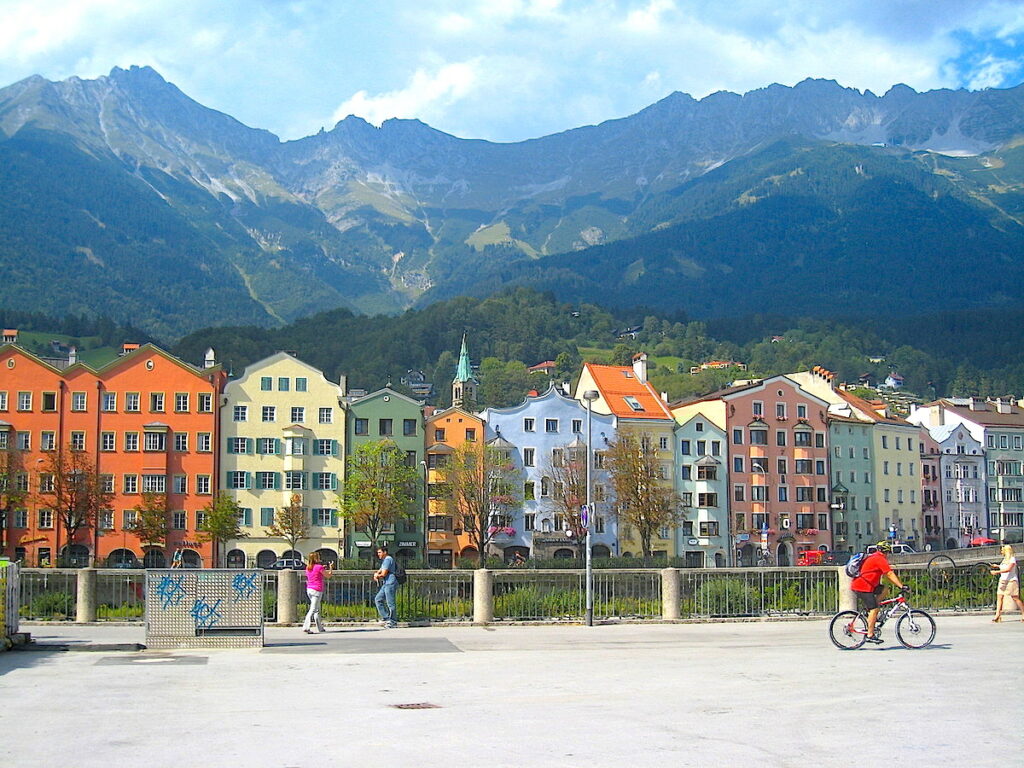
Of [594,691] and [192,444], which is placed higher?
[192,444]

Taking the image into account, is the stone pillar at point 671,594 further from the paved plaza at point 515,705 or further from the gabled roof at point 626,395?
Answer: the gabled roof at point 626,395

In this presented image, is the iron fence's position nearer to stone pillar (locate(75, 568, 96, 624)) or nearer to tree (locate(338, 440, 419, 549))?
stone pillar (locate(75, 568, 96, 624))

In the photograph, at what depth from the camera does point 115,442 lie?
83875 mm

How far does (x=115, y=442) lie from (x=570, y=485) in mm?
32728

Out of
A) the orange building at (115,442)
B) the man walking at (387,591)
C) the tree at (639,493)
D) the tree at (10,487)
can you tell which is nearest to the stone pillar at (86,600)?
the man walking at (387,591)

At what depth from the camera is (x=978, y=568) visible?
3669cm

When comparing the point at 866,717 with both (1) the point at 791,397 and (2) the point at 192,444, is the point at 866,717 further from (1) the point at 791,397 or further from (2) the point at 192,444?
(1) the point at 791,397

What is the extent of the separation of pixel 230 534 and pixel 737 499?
41.2 meters

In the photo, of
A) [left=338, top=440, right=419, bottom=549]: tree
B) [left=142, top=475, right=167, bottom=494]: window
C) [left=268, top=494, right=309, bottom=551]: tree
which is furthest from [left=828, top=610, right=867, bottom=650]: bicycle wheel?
[left=142, top=475, right=167, bottom=494]: window

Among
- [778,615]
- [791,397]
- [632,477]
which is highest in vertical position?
[791,397]

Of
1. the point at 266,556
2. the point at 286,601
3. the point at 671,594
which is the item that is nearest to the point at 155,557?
the point at 266,556

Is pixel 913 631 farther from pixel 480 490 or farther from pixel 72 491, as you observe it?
pixel 72 491

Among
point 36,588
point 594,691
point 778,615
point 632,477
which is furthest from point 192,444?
point 594,691

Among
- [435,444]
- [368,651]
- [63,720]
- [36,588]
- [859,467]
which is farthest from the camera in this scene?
[859,467]
